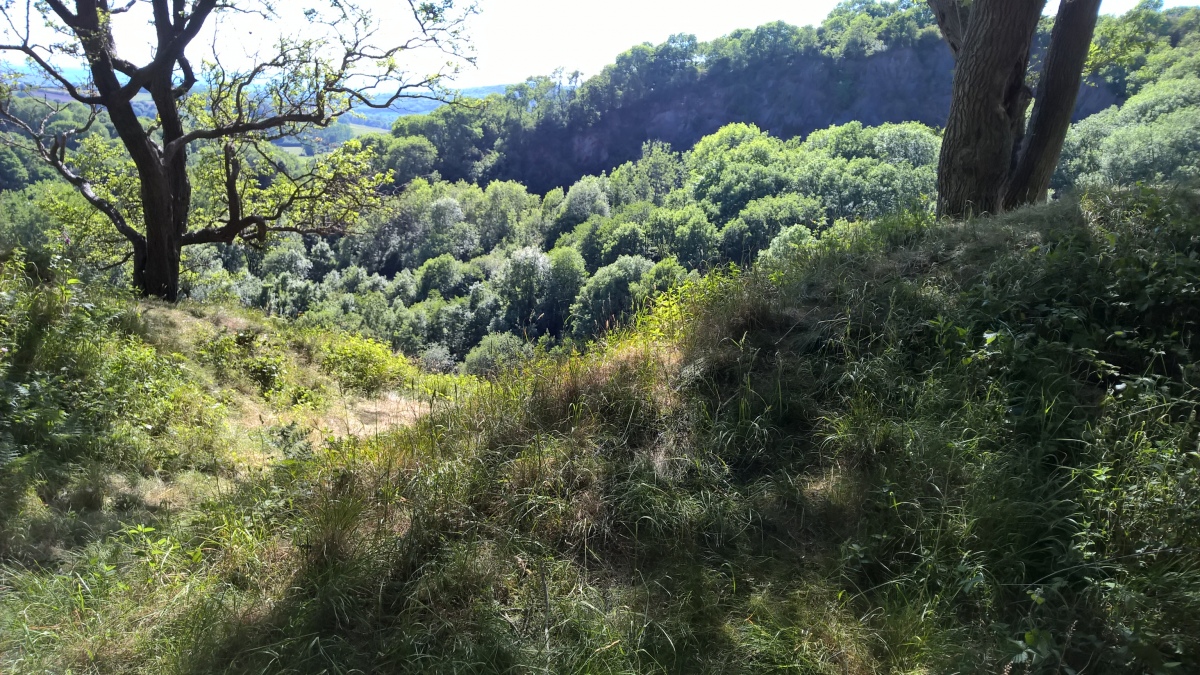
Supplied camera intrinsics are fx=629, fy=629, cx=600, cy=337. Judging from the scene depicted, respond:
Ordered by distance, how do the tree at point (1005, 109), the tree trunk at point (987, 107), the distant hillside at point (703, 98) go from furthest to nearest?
the distant hillside at point (703, 98)
the tree at point (1005, 109)
the tree trunk at point (987, 107)

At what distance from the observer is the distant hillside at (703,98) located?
322 feet

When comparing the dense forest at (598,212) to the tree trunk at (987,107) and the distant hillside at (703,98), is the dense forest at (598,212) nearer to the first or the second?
the tree trunk at (987,107)

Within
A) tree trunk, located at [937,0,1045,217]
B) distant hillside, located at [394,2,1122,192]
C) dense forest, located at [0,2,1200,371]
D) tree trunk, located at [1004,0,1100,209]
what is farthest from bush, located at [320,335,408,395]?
distant hillside, located at [394,2,1122,192]

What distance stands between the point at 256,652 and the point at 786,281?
3978 mm

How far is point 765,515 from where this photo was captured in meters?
3.09

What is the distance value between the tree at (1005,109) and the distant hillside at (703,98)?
10064cm

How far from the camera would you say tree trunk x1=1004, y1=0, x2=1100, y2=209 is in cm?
629

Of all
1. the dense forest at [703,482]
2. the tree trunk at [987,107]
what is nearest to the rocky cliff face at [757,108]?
the tree trunk at [987,107]

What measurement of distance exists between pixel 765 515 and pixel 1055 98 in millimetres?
6051

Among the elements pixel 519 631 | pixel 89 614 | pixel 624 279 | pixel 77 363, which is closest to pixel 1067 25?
pixel 519 631

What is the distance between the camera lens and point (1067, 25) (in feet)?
20.7

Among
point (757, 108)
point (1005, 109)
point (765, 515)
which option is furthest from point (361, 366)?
point (757, 108)

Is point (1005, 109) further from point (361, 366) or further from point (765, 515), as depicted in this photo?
point (361, 366)

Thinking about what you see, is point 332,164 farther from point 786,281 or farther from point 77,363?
point 786,281
